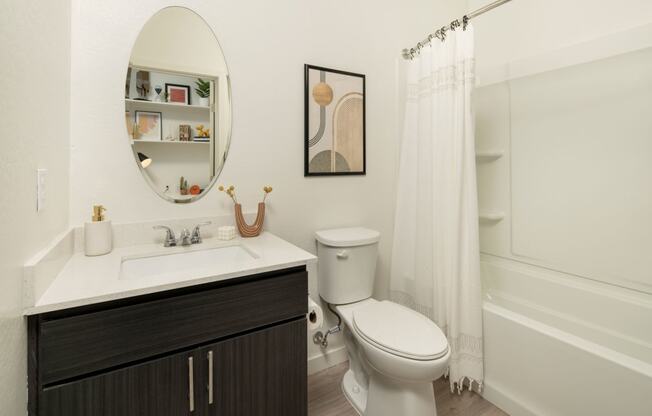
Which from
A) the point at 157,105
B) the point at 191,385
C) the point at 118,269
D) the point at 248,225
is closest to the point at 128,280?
the point at 118,269

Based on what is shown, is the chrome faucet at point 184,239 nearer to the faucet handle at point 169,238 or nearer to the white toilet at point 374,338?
the faucet handle at point 169,238

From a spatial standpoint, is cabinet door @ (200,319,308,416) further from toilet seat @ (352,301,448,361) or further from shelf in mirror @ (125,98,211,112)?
shelf in mirror @ (125,98,211,112)

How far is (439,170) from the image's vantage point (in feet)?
5.61

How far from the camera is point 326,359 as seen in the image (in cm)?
189

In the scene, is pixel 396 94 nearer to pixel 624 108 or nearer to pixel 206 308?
pixel 624 108

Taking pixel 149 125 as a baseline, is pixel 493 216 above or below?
below

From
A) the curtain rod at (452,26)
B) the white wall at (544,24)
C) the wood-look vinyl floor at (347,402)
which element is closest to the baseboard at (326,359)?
the wood-look vinyl floor at (347,402)

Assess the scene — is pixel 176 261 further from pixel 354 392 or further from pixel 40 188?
pixel 354 392

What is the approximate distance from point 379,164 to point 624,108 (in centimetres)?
130

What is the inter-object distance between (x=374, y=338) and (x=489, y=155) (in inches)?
60.7

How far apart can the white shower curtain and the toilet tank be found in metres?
0.31

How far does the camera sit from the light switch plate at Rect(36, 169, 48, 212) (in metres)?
0.85

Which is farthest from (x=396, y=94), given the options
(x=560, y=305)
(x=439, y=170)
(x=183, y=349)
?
(x=183, y=349)

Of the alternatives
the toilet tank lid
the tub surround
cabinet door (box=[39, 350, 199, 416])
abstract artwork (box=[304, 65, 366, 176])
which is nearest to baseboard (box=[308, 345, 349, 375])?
the toilet tank lid
